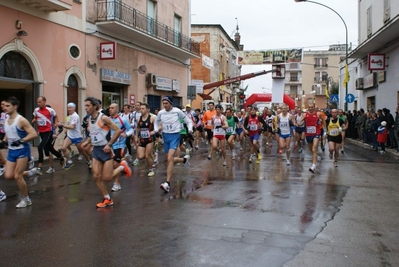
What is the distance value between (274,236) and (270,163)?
811cm

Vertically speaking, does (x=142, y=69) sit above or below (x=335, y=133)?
above

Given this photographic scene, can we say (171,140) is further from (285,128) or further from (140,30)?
(140,30)

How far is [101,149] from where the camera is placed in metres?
7.16

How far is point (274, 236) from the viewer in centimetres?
533

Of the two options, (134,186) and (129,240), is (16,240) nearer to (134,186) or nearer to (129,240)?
(129,240)

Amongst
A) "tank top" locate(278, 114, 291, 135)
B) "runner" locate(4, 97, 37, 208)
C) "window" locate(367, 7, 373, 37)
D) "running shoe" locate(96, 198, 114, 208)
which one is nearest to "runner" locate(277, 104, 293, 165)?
"tank top" locate(278, 114, 291, 135)

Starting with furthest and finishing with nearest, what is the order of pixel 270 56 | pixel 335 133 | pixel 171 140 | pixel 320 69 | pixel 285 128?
pixel 320 69 → pixel 270 56 → pixel 285 128 → pixel 335 133 → pixel 171 140

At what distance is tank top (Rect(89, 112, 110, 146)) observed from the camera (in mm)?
7188

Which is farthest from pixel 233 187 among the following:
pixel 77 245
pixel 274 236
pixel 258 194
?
pixel 77 245

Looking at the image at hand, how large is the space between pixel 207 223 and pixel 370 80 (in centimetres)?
2353

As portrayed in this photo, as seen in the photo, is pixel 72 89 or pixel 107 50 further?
pixel 107 50

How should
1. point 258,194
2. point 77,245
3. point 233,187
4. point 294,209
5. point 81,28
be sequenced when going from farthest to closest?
point 81,28 → point 233,187 → point 258,194 → point 294,209 → point 77,245

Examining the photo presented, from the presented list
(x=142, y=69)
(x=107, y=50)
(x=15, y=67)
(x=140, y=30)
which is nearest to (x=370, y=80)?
(x=142, y=69)

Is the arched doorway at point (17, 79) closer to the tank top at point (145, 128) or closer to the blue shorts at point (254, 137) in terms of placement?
the tank top at point (145, 128)
